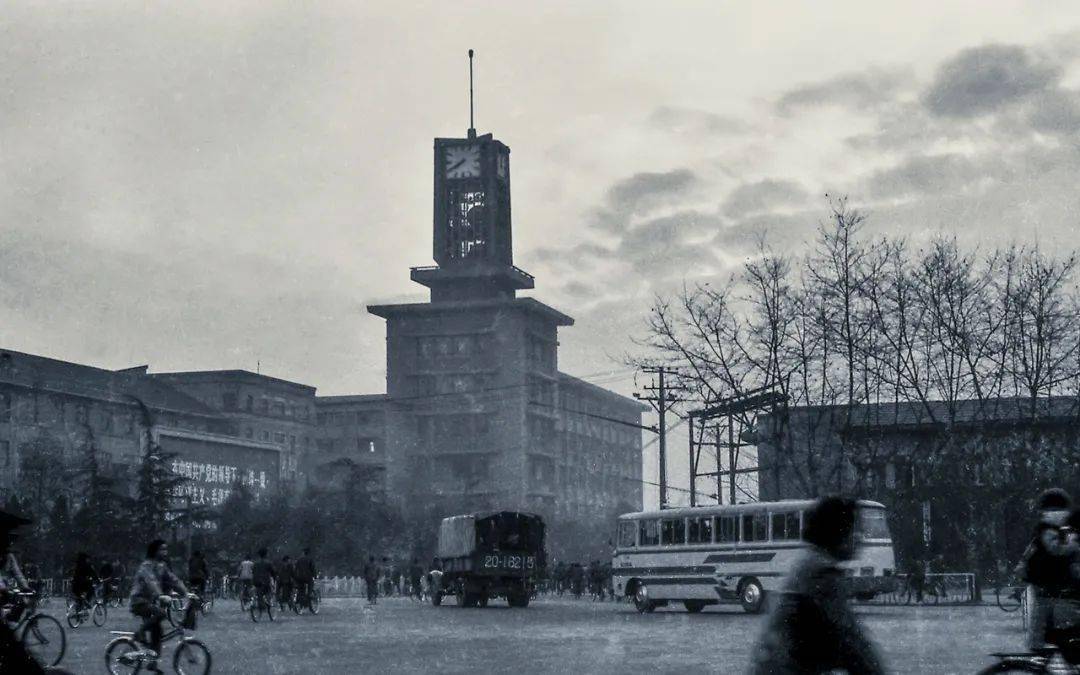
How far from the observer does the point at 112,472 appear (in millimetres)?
92750

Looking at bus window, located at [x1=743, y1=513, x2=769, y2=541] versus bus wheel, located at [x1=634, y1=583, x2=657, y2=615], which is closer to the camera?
bus window, located at [x1=743, y1=513, x2=769, y2=541]

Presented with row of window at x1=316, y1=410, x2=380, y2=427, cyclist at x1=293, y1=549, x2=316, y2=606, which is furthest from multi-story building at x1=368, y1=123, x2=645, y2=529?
cyclist at x1=293, y1=549, x2=316, y2=606

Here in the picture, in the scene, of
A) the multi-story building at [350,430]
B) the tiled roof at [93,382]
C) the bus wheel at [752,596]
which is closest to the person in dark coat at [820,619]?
the bus wheel at [752,596]

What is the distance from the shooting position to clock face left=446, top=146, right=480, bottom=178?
5266 inches

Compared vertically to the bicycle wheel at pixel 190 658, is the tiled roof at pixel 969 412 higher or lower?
higher

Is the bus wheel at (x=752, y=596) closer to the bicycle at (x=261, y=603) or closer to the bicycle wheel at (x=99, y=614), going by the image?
the bicycle at (x=261, y=603)

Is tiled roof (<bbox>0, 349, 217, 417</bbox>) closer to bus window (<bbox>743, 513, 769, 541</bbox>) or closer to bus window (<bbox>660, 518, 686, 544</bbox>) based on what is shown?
bus window (<bbox>660, 518, 686, 544</bbox>)

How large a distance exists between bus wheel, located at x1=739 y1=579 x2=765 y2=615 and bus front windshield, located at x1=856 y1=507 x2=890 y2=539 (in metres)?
2.81

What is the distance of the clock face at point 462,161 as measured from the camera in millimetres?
133750

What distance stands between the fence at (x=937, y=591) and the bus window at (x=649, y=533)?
6.90 m

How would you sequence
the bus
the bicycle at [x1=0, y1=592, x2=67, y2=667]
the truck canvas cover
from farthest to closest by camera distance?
the truck canvas cover → the bus → the bicycle at [x1=0, y1=592, x2=67, y2=667]

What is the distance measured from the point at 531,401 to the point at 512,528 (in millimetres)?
84688

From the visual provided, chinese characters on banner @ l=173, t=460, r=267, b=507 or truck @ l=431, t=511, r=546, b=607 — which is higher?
chinese characters on banner @ l=173, t=460, r=267, b=507

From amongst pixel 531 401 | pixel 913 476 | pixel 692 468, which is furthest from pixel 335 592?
pixel 531 401
